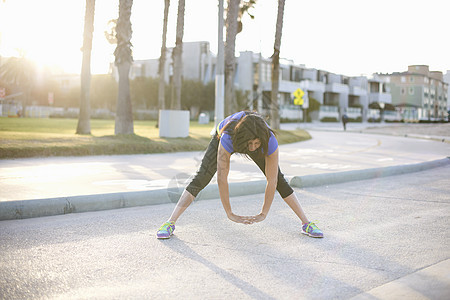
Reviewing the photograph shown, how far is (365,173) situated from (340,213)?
4.29 metres

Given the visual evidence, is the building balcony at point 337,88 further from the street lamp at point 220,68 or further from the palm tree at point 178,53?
the street lamp at point 220,68

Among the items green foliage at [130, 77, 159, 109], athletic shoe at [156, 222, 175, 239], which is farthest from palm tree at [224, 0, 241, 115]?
green foliage at [130, 77, 159, 109]

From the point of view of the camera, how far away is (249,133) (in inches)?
160

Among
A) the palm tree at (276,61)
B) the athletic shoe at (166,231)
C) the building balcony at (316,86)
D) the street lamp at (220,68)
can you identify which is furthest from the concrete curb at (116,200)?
the building balcony at (316,86)

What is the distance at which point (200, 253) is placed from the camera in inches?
177

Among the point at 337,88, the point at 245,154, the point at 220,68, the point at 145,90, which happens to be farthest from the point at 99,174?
the point at 337,88

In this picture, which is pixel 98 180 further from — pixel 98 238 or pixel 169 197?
pixel 98 238

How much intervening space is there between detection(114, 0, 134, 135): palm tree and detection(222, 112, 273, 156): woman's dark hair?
14.5 meters

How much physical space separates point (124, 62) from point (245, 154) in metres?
14.6

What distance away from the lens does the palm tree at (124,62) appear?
1775cm

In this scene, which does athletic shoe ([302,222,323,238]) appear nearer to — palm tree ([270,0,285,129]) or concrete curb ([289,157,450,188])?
concrete curb ([289,157,450,188])

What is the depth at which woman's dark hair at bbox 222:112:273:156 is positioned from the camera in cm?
407

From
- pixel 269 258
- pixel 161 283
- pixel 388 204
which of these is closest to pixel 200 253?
pixel 269 258

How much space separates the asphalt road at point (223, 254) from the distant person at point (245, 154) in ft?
1.07
